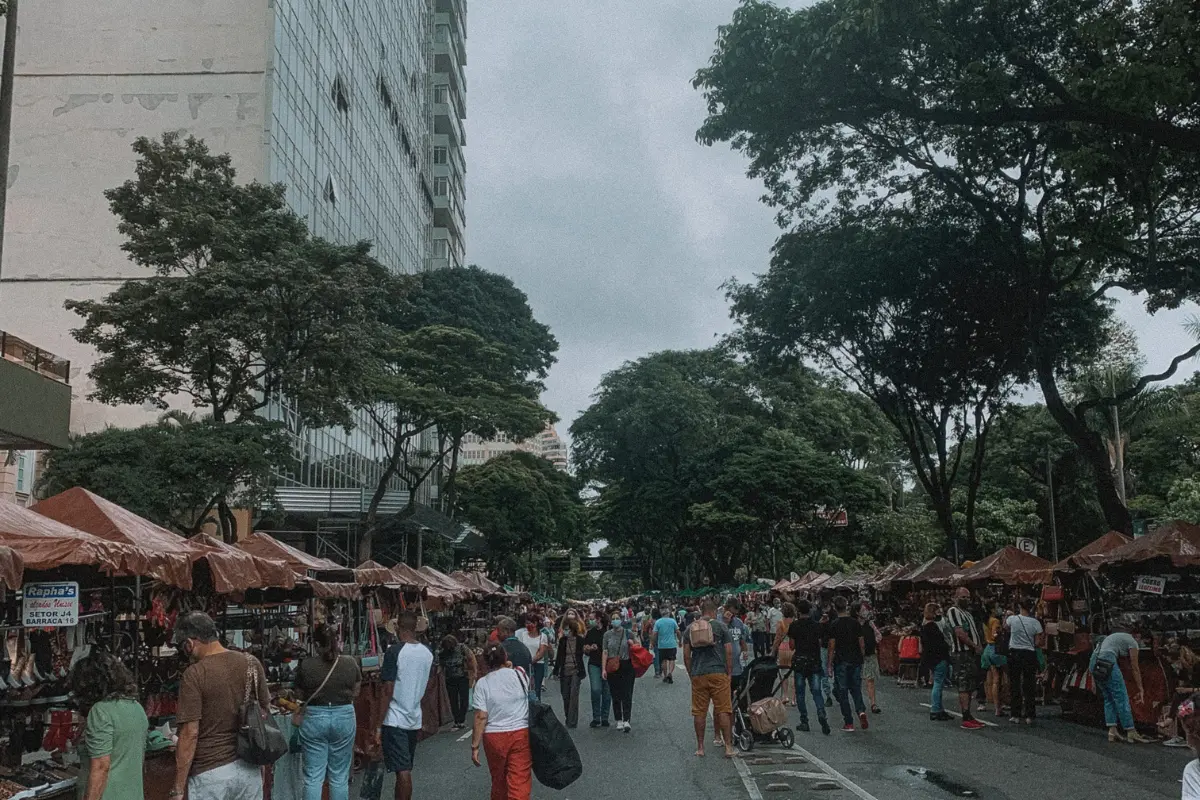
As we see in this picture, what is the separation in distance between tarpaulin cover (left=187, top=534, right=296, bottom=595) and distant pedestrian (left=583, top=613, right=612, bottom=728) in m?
5.16

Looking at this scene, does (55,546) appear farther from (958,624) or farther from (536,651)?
(958,624)

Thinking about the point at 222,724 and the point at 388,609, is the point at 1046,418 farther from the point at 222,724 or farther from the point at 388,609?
the point at 222,724

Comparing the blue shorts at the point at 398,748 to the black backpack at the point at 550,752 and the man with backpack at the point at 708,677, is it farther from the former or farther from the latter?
the man with backpack at the point at 708,677

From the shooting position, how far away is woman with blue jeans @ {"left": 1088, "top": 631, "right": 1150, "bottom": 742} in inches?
536

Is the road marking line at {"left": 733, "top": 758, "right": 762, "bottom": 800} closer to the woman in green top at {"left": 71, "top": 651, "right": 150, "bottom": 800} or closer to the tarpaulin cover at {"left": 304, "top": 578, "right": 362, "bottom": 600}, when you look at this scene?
the woman in green top at {"left": 71, "top": 651, "right": 150, "bottom": 800}

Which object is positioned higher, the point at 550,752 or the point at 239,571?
the point at 239,571

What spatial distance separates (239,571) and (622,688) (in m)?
6.43

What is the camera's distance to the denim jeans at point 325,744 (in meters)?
8.21

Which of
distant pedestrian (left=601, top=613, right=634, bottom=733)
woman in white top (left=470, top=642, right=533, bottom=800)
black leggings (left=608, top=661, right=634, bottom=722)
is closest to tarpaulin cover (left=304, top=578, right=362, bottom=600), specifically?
distant pedestrian (left=601, top=613, right=634, bottom=733)

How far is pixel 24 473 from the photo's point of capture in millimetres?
31391

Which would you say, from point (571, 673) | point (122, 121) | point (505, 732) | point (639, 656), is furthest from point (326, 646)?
point (122, 121)

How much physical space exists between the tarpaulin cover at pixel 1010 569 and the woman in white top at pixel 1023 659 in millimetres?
2954

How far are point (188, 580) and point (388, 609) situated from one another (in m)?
12.7

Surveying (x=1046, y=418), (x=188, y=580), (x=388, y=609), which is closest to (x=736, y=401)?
(x=1046, y=418)
